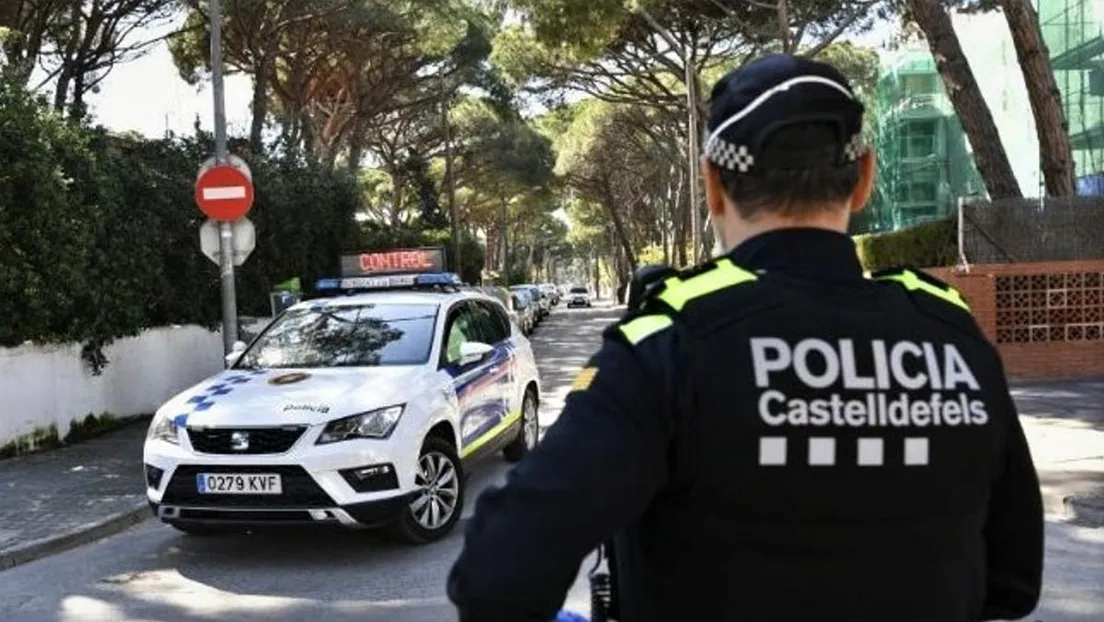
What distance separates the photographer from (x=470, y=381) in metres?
7.60

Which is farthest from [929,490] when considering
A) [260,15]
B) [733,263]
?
[260,15]

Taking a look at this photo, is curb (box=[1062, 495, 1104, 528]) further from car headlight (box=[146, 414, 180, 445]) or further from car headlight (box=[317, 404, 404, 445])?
car headlight (box=[146, 414, 180, 445])

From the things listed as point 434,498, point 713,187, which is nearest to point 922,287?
point 713,187

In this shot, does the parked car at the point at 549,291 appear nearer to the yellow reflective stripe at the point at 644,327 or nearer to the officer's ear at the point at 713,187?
the officer's ear at the point at 713,187

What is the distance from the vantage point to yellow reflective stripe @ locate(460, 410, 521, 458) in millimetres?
7422

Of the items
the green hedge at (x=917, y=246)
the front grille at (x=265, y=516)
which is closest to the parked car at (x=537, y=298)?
the green hedge at (x=917, y=246)

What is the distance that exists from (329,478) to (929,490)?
4951mm

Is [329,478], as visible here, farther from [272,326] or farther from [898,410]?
[898,410]

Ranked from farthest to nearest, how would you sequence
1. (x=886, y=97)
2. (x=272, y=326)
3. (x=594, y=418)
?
(x=886, y=97) → (x=272, y=326) → (x=594, y=418)

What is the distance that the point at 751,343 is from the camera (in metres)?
1.45

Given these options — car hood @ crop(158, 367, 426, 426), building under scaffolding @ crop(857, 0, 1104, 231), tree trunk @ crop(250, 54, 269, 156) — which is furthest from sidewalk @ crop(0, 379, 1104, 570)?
building under scaffolding @ crop(857, 0, 1104, 231)

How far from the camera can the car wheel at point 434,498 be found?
6.52 metres

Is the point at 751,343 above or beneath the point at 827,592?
above

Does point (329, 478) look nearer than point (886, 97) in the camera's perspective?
Yes
